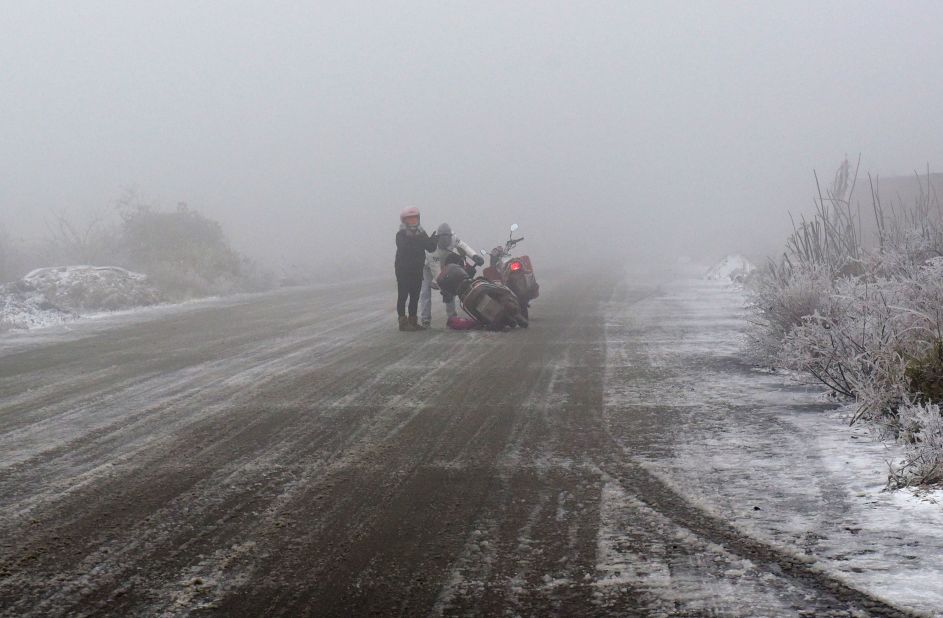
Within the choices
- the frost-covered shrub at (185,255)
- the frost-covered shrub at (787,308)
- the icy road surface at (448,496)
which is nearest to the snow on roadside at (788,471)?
the icy road surface at (448,496)

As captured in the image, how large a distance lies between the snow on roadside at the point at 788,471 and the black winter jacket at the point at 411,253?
4.69 metres

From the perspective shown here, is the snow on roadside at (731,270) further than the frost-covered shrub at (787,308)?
Yes

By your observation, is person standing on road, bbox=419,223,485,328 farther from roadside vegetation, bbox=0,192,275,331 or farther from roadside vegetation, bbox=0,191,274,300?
roadside vegetation, bbox=0,191,274,300

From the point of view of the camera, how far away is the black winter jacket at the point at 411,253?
45.5ft

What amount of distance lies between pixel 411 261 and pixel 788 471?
9.19 meters

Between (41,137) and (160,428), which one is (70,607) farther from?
(41,137)

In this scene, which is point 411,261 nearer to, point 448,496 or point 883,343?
point 883,343

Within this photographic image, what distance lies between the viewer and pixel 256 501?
189 inches

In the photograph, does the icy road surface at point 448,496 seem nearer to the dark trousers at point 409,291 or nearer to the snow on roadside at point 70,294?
the dark trousers at point 409,291

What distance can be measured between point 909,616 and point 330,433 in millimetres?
4149

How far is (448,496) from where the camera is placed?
4871 mm

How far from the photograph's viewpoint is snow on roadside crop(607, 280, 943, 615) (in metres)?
3.81

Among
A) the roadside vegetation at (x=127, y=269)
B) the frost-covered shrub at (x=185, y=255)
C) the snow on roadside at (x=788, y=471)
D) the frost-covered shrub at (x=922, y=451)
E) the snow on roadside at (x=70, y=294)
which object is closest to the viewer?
the snow on roadside at (x=788, y=471)

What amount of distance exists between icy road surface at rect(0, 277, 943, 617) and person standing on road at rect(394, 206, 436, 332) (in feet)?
13.2
